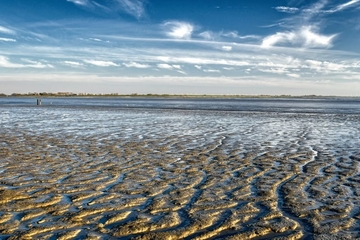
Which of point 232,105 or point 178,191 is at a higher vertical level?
point 178,191

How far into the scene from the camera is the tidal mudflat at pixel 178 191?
5.40m

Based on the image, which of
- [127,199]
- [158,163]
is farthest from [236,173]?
[127,199]

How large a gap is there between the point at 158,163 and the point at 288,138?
28.7 ft

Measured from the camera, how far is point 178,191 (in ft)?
24.8

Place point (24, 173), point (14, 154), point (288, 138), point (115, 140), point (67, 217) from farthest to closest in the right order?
point (288, 138), point (115, 140), point (14, 154), point (24, 173), point (67, 217)

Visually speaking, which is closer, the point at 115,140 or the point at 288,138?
the point at 115,140

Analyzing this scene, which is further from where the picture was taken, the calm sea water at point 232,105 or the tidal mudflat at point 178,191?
the calm sea water at point 232,105

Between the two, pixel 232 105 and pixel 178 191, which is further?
pixel 232 105

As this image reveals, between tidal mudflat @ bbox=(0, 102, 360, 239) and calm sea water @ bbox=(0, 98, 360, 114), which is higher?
tidal mudflat @ bbox=(0, 102, 360, 239)

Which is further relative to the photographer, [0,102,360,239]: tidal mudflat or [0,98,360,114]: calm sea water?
[0,98,360,114]: calm sea water

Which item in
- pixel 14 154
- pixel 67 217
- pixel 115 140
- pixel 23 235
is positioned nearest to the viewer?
pixel 23 235

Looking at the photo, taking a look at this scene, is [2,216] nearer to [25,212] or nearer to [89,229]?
[25,212]

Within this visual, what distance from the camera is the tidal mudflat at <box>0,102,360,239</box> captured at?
5402 millimetres

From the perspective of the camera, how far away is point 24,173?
9234 millimetres
